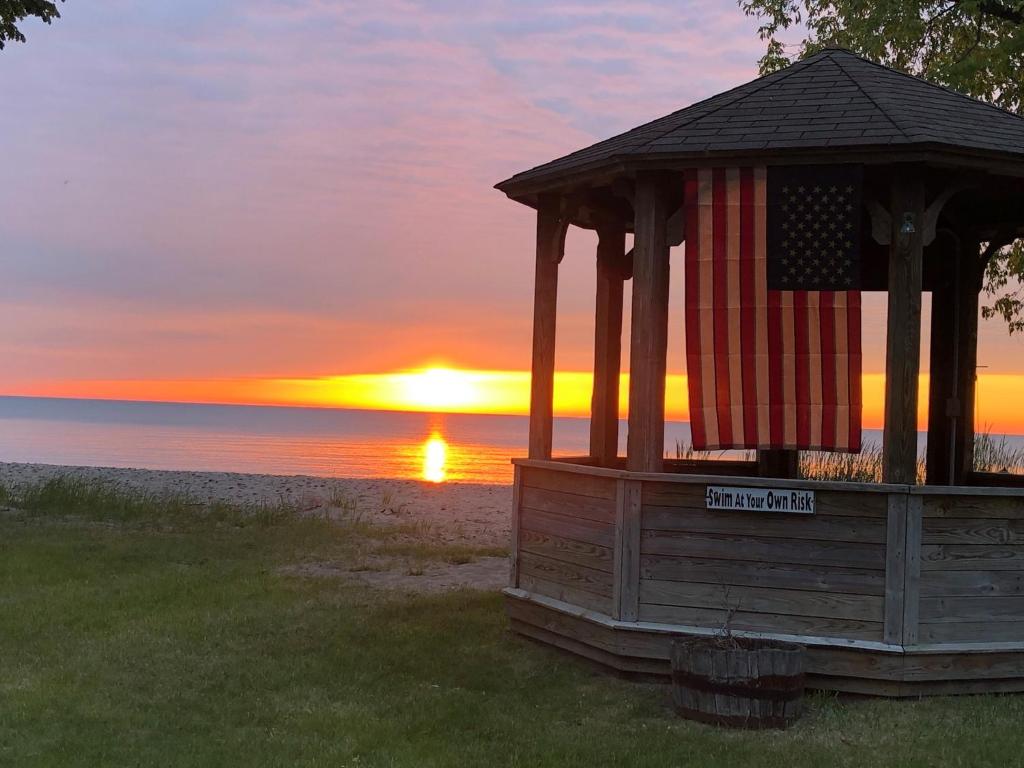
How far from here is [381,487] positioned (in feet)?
95.5

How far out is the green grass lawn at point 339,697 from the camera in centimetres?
567

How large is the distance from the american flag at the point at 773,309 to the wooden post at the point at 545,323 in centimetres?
154

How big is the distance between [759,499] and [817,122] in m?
2.66

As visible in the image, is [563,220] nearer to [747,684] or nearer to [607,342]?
[607,342]

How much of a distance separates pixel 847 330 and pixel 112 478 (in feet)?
88.0

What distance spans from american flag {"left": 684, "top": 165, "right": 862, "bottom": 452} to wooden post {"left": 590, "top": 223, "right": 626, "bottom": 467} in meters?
2.05

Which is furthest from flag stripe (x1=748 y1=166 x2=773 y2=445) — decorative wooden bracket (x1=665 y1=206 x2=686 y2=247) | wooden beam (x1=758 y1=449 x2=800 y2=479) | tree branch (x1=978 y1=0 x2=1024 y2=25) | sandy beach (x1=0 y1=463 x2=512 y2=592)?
tree branch (x1=978 y1=0 x2=1024 y2=25)

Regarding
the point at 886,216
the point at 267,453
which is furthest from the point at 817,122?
the point at 267,453

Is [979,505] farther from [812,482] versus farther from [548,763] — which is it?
[548,763]

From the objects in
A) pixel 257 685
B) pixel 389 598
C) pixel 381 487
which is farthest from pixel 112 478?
pixel 257 685

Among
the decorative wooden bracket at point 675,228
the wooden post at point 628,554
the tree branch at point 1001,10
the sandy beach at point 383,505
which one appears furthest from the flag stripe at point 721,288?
the tree branch at point 1001,10

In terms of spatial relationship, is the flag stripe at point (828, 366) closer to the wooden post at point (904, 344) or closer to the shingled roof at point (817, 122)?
the wooden post at point (904, 344)

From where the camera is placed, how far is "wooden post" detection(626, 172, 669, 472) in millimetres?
7168

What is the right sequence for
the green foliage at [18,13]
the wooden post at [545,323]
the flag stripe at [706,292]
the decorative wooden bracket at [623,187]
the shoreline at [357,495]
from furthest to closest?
1. the shoreline at [357,495]
2. the green foliage at [18,13]
3. the wooden post at [545,323]
4. the decorative wooden bracket at [623,187]
5. the flag stripe at [706,292]
